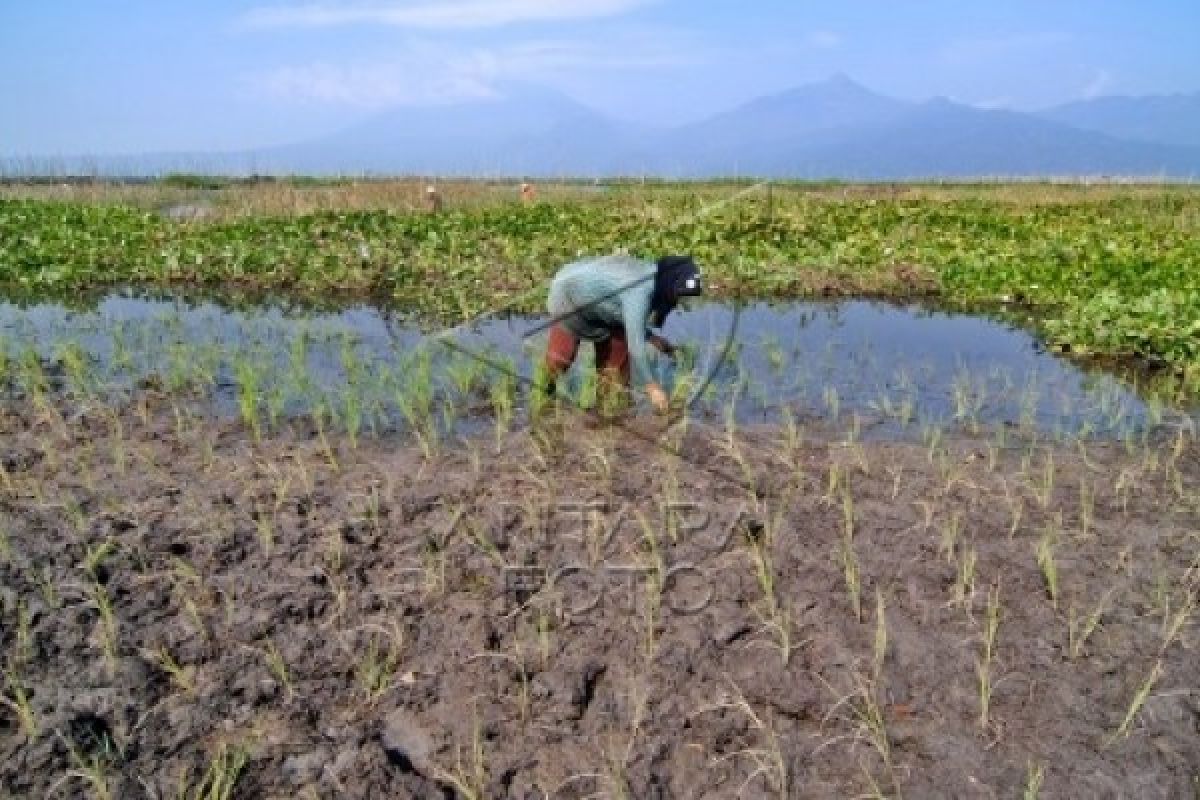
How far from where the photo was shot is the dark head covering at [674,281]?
5.41 meters

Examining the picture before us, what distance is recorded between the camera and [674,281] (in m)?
5.47

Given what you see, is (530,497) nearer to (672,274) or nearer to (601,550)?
(601,550)

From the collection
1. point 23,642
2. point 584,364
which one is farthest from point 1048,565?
point 23,642

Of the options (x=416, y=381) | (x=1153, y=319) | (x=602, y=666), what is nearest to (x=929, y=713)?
(x=602, y=666)

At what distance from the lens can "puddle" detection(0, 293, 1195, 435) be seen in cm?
673

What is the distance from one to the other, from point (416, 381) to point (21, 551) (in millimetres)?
2957

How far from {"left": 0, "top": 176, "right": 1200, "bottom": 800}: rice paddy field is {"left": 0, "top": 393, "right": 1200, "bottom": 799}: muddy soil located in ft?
0.05

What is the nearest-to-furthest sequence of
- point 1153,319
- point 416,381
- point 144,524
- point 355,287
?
1. point 144,524
2. point 416,381
3. point 1153,319
4. point 355,287

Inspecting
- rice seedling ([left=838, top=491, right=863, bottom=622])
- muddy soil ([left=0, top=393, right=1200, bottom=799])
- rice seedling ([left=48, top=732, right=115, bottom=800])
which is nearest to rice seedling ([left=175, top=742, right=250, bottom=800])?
muddy soil ([left=0, top=393, right=1200, bottom=799])

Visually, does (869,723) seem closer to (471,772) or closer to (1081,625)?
(1081,625)

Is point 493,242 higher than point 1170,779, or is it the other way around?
point 493,242

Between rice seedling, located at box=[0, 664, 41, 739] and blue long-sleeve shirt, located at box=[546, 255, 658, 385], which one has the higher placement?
blue long-sleeve shirt, located at box=[546, 255, 658, 385]

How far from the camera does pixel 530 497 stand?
15.5ft

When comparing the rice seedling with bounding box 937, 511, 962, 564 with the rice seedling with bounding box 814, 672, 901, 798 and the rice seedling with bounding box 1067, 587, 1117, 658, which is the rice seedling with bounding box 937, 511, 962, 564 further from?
the rice seedling with bounding box 814, 672, 901, 798
